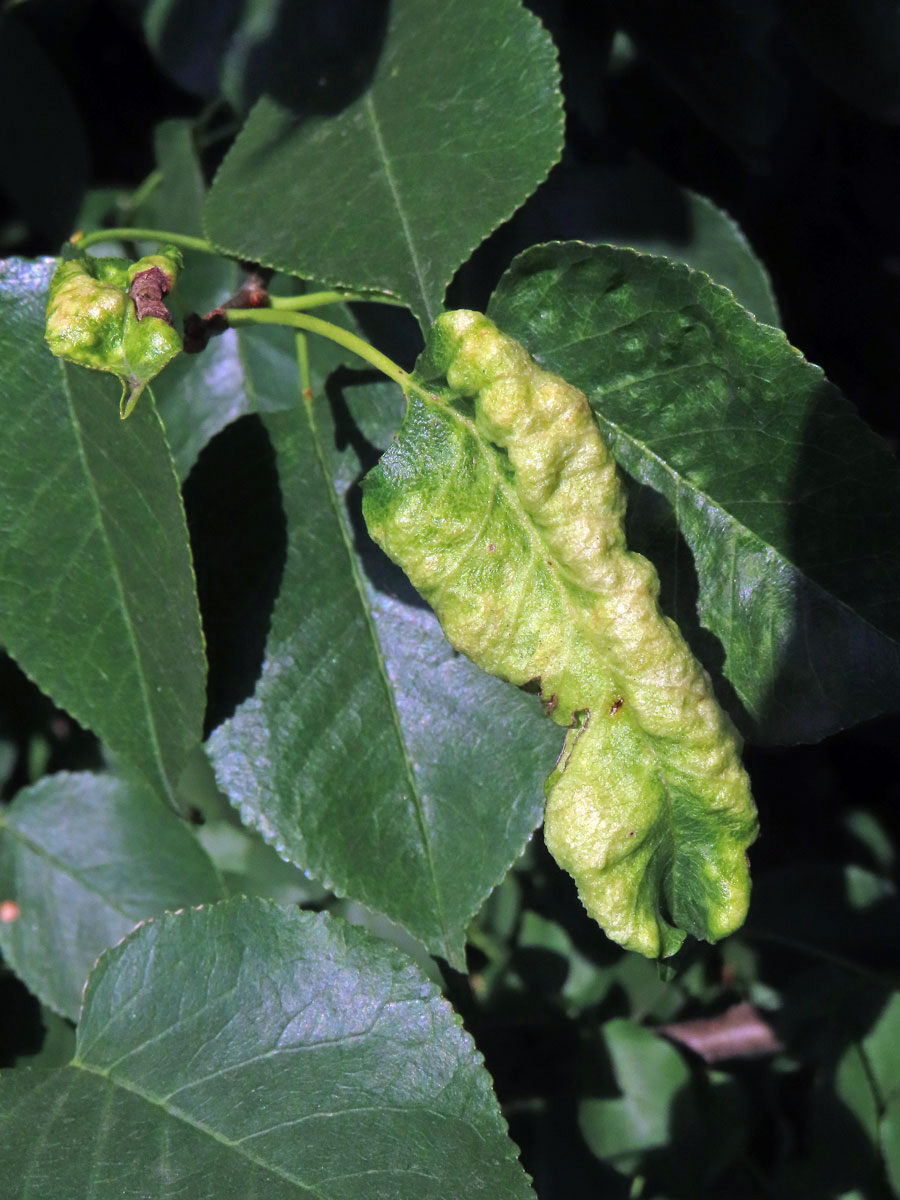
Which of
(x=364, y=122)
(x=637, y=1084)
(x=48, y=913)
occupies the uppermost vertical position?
(x=364, y=122)

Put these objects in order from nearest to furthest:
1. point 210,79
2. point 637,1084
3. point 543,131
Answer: point 543,131
point 210,79
point 637,1084

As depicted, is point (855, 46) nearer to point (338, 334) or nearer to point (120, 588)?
point (338, 334)

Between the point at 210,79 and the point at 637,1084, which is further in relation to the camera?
the point at 637,1084

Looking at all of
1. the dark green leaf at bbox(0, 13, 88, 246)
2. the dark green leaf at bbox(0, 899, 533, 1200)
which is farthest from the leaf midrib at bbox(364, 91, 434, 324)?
the dark green leaf at bbox(0, 13, 88, 246)

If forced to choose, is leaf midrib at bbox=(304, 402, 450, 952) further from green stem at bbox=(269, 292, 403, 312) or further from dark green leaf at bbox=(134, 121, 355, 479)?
dark green leaf at bbox=(134, 121, 355, 479)

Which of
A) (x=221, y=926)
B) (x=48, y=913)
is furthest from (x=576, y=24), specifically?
(x=48, y=913)

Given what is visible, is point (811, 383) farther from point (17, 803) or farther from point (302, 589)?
point (17, 803)

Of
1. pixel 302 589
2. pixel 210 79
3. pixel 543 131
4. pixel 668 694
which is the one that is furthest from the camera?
pixel 210 79
